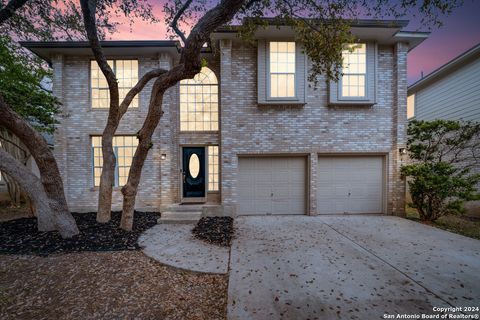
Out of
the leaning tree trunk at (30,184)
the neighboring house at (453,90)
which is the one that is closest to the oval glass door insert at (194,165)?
the leaning tree trunk at (30,184)

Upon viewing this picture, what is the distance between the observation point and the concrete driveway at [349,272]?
8.82 ft

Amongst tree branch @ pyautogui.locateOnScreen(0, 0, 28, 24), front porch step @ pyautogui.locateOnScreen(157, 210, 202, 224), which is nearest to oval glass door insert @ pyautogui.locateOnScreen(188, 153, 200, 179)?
front porch step @ pyautogui.locateOnScreen(157, 210, 202, 224)

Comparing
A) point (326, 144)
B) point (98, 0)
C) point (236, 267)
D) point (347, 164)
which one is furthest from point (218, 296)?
point (98, 0)

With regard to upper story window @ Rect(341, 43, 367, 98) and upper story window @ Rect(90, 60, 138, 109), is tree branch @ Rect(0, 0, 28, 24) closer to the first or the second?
upper story window @ Rect(90, 60, 138, 109)

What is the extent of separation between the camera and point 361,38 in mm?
7098

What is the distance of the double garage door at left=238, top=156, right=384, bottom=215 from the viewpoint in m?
7.41

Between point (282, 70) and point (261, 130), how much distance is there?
7.23 feet

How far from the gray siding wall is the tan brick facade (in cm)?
367

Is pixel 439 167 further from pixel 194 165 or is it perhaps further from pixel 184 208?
pixel 184 208

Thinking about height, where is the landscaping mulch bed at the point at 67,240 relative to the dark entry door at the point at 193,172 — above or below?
below

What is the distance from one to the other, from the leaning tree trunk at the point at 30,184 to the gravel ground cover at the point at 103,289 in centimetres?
116

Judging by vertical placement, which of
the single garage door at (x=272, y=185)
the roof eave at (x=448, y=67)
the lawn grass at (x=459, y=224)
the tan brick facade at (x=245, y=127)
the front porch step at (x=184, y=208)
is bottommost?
the lawn grass at (x=459, y=224)

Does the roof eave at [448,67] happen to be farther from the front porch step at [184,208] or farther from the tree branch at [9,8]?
the tree branch at [9,8]

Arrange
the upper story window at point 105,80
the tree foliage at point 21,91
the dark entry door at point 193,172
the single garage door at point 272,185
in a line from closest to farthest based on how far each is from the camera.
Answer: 1. the tree foliage at point 21,91
2. the single garage door at point 272,185
3. the upper story window at point 105,80
4. the dark entry door at point 193,172
